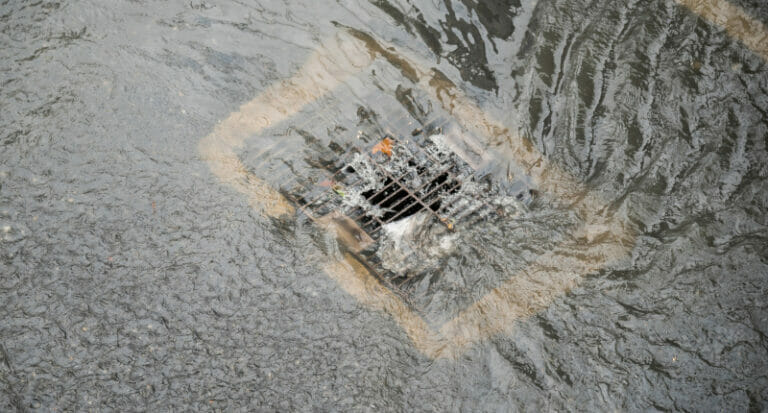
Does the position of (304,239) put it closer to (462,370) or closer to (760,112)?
(462,370)

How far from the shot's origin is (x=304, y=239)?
3582 millimetres

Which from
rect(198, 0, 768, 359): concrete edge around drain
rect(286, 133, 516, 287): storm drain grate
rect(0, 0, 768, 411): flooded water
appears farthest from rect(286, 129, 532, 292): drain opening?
rect(198, 0, 768, 359): concrete edge around drain

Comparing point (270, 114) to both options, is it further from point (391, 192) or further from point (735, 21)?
point (735, 21)

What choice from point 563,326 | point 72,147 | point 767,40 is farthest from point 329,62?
point 767,40

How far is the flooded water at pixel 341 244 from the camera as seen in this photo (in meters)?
3.22

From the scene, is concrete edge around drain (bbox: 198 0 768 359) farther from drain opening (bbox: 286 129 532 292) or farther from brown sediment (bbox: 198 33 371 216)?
drain opening (bbox: 286 129 532 292)

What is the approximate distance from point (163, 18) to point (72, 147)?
49.3 inches

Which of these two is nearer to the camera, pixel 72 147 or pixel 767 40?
pixel 72 147

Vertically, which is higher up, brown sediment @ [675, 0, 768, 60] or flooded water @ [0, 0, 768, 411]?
brown sediment @ [675, 0, 768, 60]

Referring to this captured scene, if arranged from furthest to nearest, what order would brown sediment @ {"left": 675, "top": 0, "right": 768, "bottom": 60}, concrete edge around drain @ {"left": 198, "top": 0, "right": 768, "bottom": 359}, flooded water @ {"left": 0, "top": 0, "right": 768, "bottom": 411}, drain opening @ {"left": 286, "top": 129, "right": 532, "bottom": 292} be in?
brown sediment @ {"left": 675, "top": 0, "right": 768, "bottom": 60} → drain opening @ {"left": 286, "top": 129, "right": 532, "bottom": 292} → concrete edge around drain @ {"left": 198, "top": 0, "right": 768, "bottom": 359} → flooded water @ {"left": 0, "top": 0, "right": 768, "bottom": 411}

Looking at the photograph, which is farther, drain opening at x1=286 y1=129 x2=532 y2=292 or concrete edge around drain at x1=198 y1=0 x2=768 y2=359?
drain opening at x1=286 y1=129 x2=532 y2=292

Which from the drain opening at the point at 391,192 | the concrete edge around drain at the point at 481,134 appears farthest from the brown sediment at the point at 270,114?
the drain opening at the point at 391,192

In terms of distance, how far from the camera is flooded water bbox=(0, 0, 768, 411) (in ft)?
10.6

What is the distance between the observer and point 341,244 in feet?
→ 11.8
